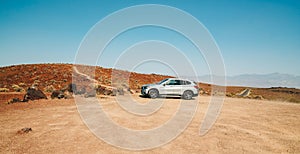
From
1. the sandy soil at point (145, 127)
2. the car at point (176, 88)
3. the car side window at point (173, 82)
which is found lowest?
the sandy soil at point (145, 127)

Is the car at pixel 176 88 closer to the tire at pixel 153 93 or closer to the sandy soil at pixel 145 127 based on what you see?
the tire at pixel 153 93

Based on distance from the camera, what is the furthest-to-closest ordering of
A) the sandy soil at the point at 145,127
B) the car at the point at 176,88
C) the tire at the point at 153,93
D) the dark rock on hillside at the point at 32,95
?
1. the car at the point at 176,88
2. the tire at the point at 153,93
3. the dark rock on hillside at the point at 32,95
4. the sandy soil at the point at 145,127

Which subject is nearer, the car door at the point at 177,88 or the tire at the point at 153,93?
the tire at the point at 153,93

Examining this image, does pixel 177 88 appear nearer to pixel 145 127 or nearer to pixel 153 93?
pixel 153 93

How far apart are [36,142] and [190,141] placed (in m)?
4.31

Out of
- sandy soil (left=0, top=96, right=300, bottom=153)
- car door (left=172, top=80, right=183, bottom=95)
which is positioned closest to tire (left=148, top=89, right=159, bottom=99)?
car door (left=172, top=80, right=183, bottom=95)

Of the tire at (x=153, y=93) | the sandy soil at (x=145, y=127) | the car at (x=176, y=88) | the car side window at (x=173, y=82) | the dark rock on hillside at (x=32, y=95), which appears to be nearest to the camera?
the sandy soil at (x=145, y=127)

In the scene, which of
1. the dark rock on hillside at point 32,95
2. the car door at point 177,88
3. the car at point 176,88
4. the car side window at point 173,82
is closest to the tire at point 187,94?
the car at point 176,88

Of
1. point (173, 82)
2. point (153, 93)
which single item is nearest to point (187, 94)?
point (173, 82)

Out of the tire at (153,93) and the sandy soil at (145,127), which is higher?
the tire at (153,93)

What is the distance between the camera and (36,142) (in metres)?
5.81

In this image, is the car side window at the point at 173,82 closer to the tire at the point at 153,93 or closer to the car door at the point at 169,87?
the car door at the point at 169,87

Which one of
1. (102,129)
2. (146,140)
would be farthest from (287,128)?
(102,129)

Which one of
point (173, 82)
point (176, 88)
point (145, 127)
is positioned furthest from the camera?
point (173, 82)
